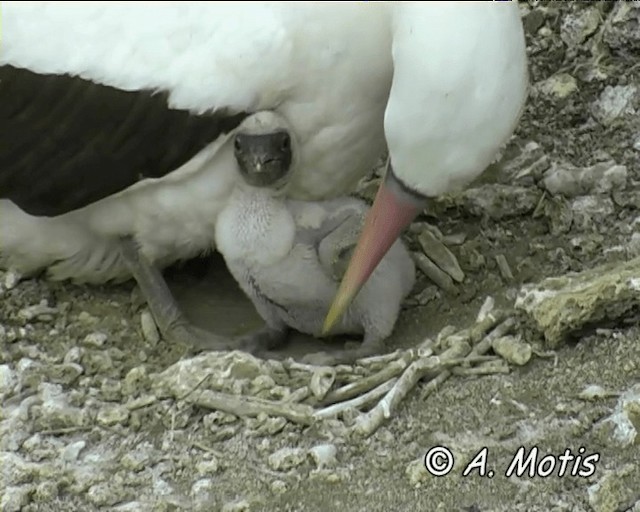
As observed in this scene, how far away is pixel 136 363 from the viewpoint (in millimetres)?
2785

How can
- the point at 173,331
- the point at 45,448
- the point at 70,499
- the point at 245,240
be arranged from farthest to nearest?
the point at 173,331 → the point at 245,240 → the point at 45,448 → the point at 70,499

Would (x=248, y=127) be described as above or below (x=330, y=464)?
above

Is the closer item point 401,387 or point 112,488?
point 112,488

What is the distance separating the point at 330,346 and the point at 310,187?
0.42 meters

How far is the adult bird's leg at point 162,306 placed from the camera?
2.88m

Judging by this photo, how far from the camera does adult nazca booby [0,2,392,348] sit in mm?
2436

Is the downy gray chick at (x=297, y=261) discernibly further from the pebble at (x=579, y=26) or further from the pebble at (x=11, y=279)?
the pebble at (x=579, y=26)

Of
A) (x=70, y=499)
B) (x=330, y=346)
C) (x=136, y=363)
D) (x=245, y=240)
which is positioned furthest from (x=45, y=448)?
(x=330, y=346)

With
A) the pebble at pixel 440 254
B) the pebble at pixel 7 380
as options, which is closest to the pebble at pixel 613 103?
the pebble at pixel 440 254

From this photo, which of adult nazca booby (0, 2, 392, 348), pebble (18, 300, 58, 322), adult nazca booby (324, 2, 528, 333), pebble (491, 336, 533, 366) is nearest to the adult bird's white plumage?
adult nazca booby (0, 2, 392, 348)

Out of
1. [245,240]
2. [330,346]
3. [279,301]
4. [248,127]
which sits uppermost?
[248,127]

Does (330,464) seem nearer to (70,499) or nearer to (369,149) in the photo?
(70,499)

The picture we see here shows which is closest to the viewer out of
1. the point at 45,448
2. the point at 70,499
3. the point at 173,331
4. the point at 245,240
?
the point at 70,499

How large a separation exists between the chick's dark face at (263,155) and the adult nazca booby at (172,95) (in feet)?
0.16
